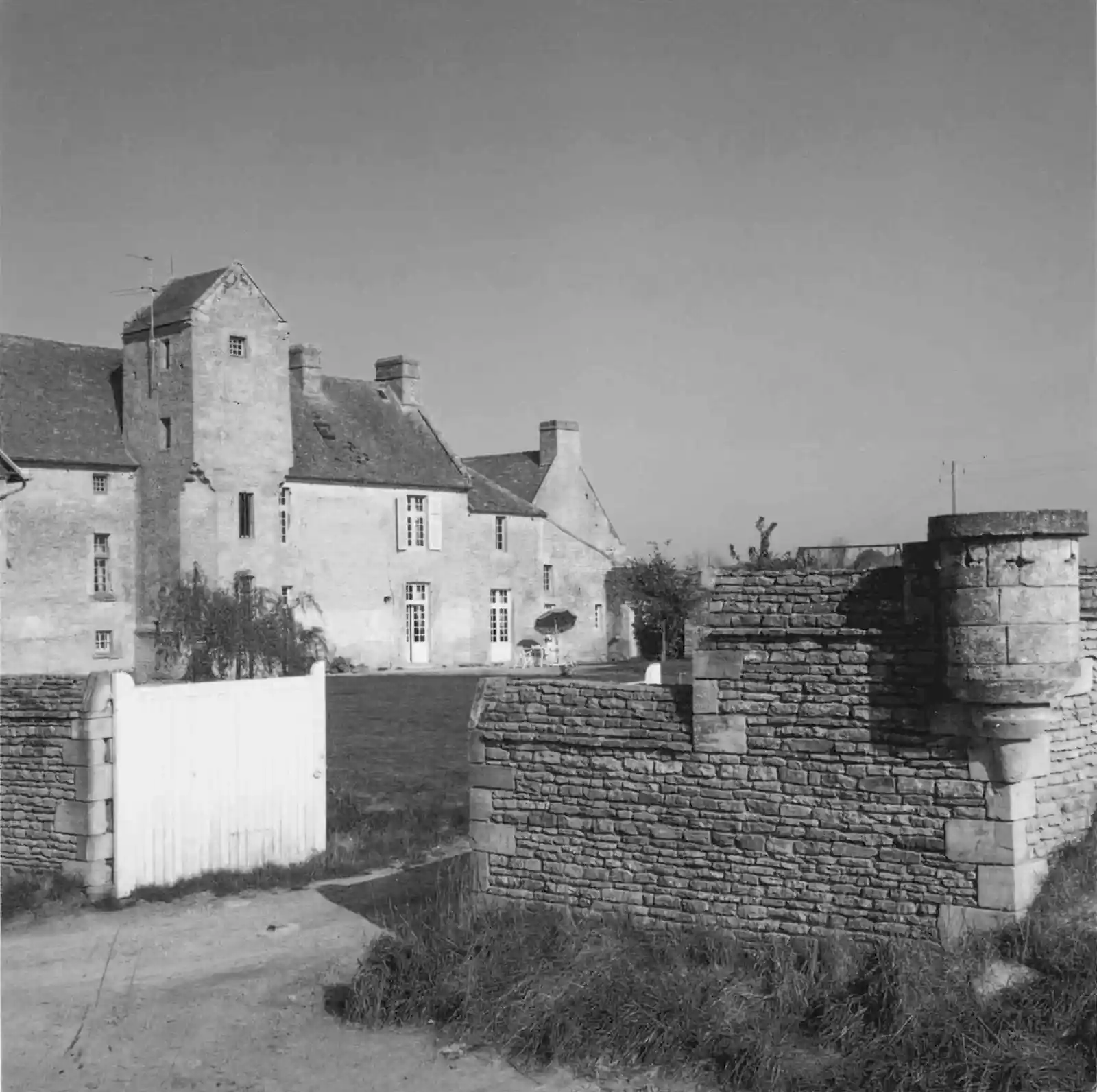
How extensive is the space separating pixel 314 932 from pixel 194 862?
2.51m

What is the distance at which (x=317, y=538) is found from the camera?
36.7m

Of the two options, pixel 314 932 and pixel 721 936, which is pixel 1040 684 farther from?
pixel 314 932

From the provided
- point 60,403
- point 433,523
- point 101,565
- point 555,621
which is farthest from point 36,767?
point 555,621

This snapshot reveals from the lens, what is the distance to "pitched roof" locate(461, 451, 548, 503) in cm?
4694

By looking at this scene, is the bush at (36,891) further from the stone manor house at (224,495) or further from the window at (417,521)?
the window at (417,521)

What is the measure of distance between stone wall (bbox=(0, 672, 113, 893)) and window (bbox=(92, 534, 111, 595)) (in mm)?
20767

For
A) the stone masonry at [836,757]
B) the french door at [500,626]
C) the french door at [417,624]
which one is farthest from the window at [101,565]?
the stone masonry at [836,757]

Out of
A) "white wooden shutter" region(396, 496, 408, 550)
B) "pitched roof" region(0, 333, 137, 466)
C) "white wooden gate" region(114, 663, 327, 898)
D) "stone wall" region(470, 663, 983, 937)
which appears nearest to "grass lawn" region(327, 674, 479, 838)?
"white wooden gate" region(114, 663, 327, 898)

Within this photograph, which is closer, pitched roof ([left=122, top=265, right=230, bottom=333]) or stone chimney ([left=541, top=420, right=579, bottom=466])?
pitched roof ([left=122, top=265, right=230, bottom=333])

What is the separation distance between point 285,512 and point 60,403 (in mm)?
6561

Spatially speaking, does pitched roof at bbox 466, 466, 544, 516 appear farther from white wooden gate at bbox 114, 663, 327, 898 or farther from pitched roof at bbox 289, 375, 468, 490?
white wooden gate at bbox 114, 663, 327, 898

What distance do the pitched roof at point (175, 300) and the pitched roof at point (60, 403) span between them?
1.81m

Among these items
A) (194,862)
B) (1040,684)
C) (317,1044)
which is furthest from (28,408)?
(1040,684)

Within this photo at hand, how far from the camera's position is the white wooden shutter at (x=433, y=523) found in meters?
39.7
